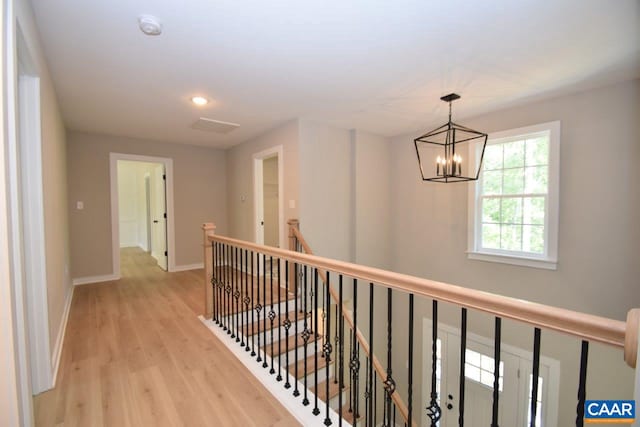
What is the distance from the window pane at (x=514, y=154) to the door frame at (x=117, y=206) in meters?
5.28

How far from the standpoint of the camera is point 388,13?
1777 mm

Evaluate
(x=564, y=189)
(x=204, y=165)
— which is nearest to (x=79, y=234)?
(x=204, y=165)

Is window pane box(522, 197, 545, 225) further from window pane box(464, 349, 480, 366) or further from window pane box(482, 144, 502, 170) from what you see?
window pane box(464, 349, 480, 366)

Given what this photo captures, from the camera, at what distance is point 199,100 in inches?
123

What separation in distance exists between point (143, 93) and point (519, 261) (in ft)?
15.0

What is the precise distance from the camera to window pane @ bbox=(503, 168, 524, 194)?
3428 mm

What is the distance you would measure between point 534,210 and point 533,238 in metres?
0.33

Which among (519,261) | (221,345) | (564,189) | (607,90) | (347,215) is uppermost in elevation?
(607,90)

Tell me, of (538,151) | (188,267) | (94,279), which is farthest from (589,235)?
(94,279)

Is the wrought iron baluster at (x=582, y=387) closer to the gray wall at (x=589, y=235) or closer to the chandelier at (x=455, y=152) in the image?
the chandelier at (x=455, y=152)

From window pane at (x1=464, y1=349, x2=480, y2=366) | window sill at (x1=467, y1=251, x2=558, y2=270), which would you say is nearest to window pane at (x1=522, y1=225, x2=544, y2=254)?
window sill at (x1=467, y1=251, x2=558, y2=270)

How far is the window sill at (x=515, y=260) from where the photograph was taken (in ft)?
10.4

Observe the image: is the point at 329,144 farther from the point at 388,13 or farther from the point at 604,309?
the point at 604,309

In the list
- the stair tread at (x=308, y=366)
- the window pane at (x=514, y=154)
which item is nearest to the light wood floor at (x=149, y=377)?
the stair tread at (x=308, y=366)
